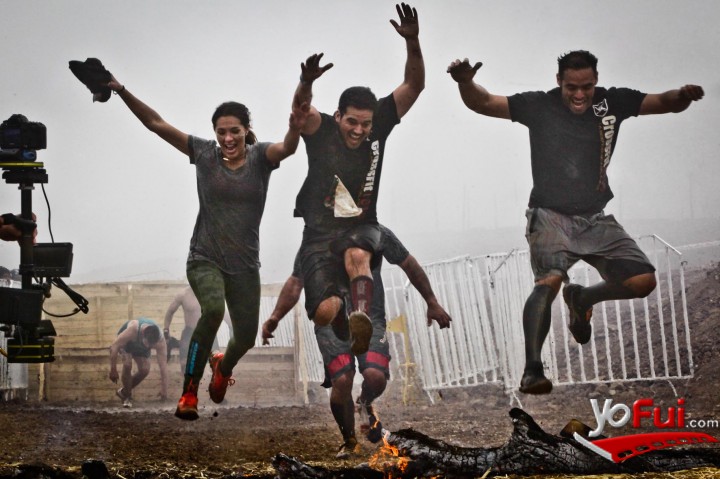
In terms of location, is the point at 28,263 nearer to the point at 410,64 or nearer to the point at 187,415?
the point at 187,415

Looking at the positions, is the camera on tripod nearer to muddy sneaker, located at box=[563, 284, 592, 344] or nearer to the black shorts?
the black shorts

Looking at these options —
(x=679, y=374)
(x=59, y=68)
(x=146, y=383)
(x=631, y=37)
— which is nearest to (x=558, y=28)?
(x=631, y=37)

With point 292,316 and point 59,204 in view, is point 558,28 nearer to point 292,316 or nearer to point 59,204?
point 292,316

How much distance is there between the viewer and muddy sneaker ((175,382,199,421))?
5.79 meters

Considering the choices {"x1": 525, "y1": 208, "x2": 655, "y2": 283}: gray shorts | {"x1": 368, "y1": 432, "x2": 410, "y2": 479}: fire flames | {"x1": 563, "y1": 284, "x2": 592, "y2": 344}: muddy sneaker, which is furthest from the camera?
{"x1": 563, "y1": 284, "x2": 592, "y2": 344}: muddy sneaker

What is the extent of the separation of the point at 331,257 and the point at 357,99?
106 cm

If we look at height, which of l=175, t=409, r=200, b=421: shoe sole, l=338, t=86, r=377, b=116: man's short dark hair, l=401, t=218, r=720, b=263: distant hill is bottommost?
l=175, t=409, r=200, b=421: shoe sole

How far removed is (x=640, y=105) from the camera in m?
6.25

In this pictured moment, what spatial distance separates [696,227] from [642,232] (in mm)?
692

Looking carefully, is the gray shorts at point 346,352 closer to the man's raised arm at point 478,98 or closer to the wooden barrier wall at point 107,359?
the wooden barrier wall at point 107,359

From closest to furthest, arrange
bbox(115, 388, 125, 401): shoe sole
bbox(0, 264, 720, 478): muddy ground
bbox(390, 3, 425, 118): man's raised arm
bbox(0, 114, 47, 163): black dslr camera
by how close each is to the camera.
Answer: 1. bbox(0, 264, 720, 478): muddy ground
2. bbox(0, 114, 47, 163): black dslr camera
3. bbox(390, 3, 425, 118): man's raised arm
4. bbox(115, 388, 125, 401): shoe sole

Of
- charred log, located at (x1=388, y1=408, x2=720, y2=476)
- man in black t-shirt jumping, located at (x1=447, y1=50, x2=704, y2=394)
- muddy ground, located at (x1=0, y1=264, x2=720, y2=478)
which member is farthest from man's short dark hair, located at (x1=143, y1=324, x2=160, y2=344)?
man in black t-shirt jumping, located at (x1=447, y1=50, x2=704, y2=394)

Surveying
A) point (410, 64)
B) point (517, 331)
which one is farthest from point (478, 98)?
point (517, 331)

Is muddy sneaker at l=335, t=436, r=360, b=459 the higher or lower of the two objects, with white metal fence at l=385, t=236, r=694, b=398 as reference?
lower
